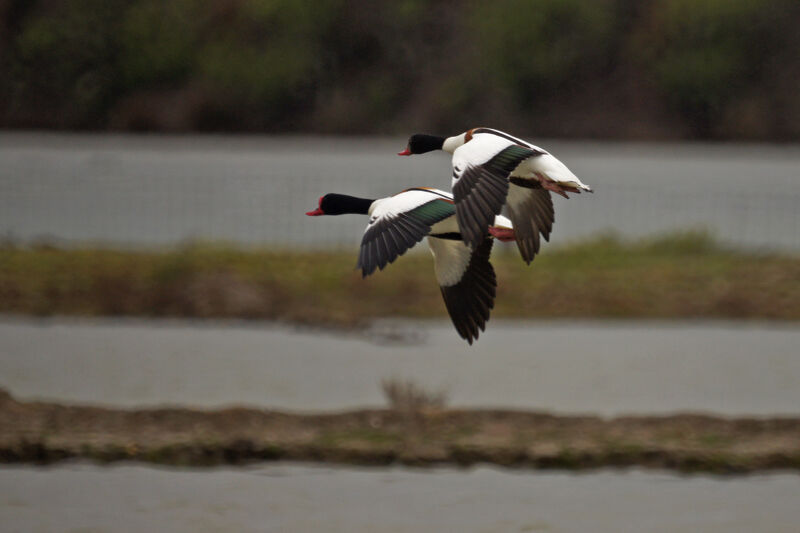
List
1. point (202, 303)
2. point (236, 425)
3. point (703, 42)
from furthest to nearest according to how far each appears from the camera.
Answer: point (703, 42)
point (202, 303)
point (236, 425)

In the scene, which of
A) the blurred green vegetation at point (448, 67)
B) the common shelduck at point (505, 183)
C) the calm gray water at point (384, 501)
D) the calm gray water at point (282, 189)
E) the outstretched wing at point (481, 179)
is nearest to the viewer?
the outstretched wing at point (481, 179)

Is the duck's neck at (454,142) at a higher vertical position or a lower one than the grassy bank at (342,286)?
lower

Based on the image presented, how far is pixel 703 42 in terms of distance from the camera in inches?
1693

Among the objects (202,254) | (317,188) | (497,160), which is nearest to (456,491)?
(497,160)

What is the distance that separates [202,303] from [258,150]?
3411 cm

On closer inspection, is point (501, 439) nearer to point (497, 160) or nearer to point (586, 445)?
point (586, 445)

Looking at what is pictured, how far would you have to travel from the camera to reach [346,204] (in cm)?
655

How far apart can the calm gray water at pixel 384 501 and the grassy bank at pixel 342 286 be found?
754 centimetres

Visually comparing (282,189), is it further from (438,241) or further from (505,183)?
(505,183)

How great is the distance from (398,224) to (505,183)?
1.62 ft

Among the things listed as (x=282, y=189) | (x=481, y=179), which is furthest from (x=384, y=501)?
(x=282, y=189)

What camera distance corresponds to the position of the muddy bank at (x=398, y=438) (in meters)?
14.6

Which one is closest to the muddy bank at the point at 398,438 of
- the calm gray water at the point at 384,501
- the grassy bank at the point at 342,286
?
the calm gray water at the point at 384,501

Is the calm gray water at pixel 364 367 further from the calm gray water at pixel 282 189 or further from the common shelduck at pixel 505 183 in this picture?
the common shelduck at pixel 505 183
